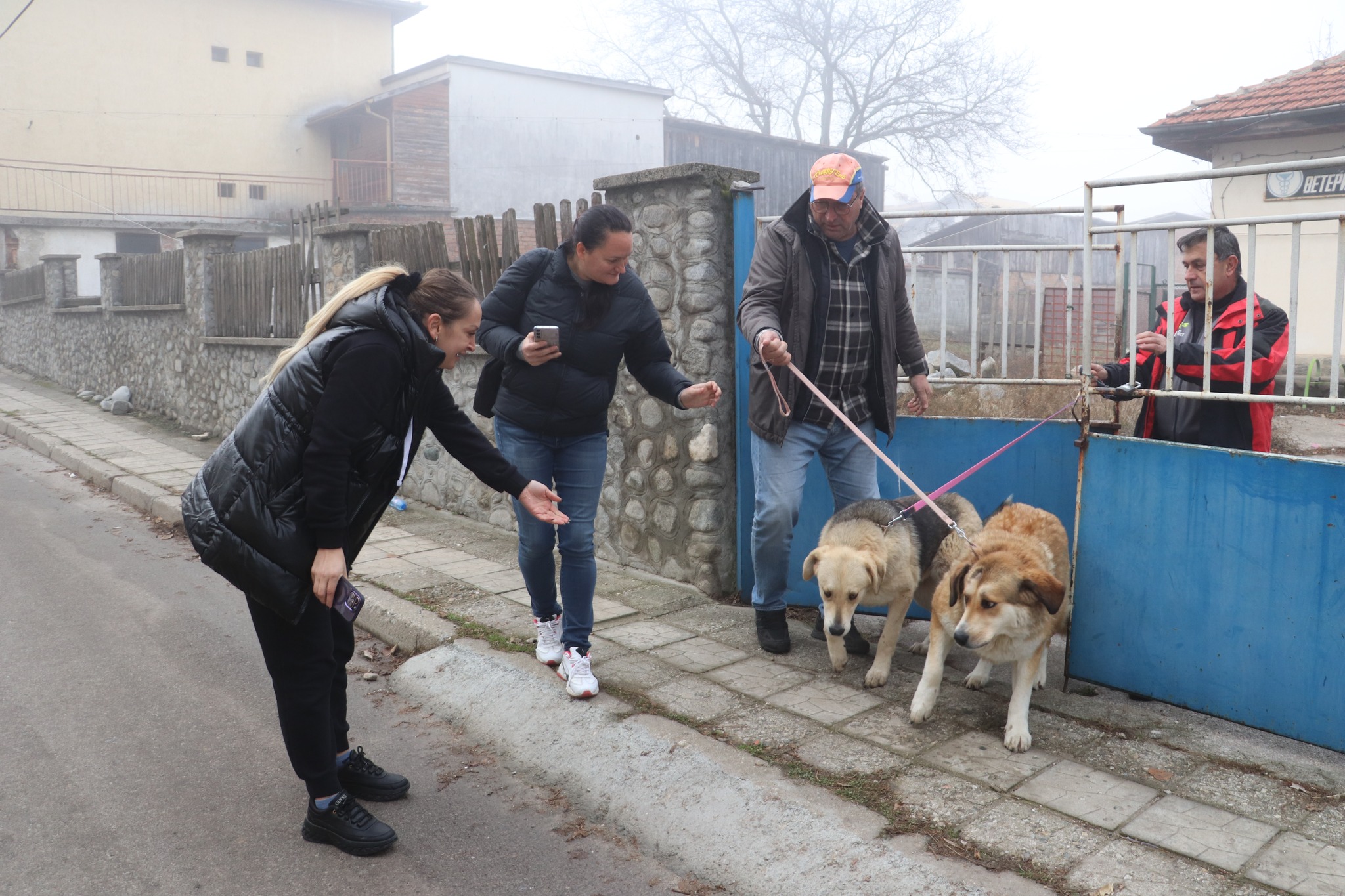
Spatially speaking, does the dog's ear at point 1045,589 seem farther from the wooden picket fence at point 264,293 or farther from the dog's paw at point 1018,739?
the wooden picket fence at point 264,293

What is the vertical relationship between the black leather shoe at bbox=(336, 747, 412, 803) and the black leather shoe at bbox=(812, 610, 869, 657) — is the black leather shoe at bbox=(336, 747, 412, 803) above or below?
below

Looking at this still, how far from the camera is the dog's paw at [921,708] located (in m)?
3.85

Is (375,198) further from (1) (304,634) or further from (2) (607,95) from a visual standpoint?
(1) (304,634)

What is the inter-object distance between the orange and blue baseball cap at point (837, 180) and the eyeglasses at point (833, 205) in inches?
0.8

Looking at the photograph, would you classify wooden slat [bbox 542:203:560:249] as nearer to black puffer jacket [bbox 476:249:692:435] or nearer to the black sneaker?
black puffer jacket [bbox 476:249:692:435]

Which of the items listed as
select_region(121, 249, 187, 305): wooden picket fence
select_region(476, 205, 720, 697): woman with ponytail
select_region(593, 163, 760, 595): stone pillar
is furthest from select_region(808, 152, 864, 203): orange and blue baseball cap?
select_region(121, 249, 187, 305): wooden picket fence

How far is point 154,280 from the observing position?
13773mm

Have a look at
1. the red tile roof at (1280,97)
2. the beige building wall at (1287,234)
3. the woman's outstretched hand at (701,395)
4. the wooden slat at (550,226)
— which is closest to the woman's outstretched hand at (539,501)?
the woman's outstretched hand at (701,395)

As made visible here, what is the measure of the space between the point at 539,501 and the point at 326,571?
856mm

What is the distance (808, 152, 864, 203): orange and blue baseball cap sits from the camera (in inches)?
169

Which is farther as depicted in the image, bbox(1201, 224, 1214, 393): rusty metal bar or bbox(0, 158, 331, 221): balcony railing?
bbox(0, 158, 331, 221): balcony railing

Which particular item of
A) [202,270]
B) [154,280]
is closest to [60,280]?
[154,280]

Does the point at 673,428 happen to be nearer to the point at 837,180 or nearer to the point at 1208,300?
the point at 837,180

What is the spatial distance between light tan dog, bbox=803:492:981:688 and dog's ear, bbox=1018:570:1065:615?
2.42 ft
